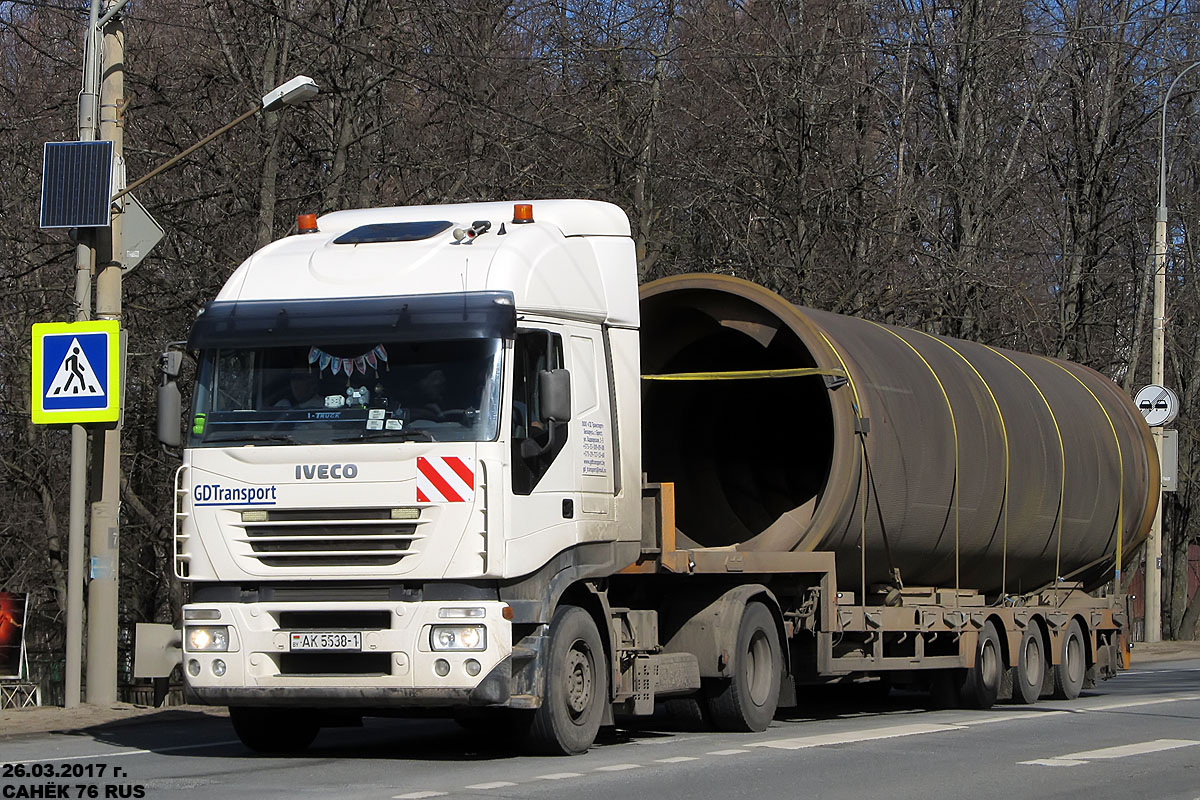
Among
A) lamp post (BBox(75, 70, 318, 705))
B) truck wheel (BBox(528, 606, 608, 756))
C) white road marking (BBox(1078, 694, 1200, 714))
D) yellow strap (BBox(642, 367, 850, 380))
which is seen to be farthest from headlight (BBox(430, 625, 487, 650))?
white road marking (BBox(1078, 694, 1200, 714))

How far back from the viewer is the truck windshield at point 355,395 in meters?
10.7

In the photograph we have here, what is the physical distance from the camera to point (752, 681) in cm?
1373

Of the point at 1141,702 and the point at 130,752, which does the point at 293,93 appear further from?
the point at 1141,702

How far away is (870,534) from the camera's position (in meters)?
14.7

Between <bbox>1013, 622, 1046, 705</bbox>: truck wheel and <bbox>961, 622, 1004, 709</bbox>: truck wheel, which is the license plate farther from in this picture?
<bbox>1013, 622, 1046, 705</bbox>: truck wheel

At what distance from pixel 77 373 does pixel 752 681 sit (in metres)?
6.45

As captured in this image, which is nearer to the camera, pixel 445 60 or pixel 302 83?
pixel 302 83

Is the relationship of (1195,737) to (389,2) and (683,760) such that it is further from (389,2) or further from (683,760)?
(389,2)

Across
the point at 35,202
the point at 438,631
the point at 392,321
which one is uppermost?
the point at 35,202

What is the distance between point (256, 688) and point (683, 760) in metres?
2.76

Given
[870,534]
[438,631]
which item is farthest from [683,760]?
[870,534]

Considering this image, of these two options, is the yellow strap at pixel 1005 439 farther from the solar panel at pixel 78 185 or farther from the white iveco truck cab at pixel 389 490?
the solar panel at pixel 78 185

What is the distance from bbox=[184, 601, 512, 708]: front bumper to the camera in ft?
34.6

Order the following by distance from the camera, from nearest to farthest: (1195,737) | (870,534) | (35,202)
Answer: (1195,737) < (870,534) < (35,202)
